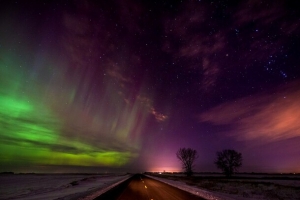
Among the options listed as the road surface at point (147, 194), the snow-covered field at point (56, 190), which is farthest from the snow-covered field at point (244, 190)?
the snow-covered field at point (56, 190)

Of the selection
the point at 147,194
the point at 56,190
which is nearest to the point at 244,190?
the point at 147,194

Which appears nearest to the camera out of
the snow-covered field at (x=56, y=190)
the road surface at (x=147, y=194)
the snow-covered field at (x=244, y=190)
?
the road surface at (x=147, y=194)

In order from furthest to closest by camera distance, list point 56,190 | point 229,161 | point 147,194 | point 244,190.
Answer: point 229,161 → point 56,190 → point 244,190 → point 147,194

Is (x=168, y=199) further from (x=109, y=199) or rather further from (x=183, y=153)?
(x=183, y=153)

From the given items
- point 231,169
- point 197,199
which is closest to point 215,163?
point 231,169

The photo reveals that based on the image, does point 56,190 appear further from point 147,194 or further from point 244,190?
point 244,190

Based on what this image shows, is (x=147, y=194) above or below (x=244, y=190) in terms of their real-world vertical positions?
below

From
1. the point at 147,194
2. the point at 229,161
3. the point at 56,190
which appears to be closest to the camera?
the point at 147,194

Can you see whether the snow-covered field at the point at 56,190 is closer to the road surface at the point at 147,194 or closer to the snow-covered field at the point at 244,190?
the road surface at the point at 147,194

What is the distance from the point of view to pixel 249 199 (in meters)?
16.4

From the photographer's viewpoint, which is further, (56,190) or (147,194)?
(56,190)

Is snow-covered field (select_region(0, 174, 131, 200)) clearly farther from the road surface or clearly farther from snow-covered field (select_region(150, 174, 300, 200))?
snow-covered field (select_region(150, 174, 300, 200))

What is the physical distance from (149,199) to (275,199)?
410 inches

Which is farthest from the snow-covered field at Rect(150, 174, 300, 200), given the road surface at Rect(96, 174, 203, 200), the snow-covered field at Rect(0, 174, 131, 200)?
the snow-covered field at Rect(0, 174, 131, 200)
